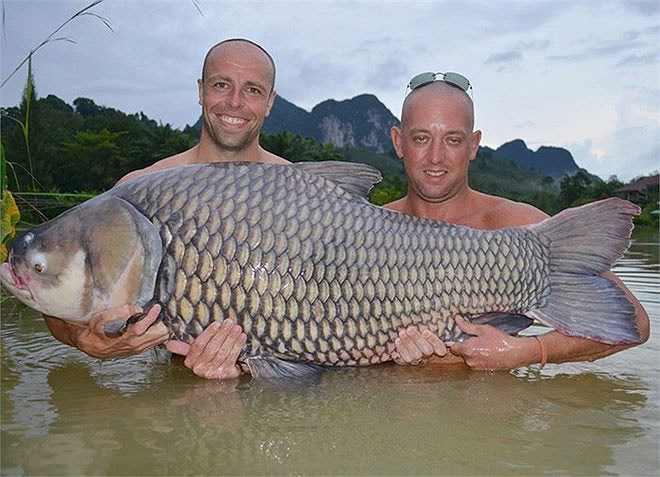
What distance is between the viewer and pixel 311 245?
274 cm

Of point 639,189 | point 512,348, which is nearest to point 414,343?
point 512,348

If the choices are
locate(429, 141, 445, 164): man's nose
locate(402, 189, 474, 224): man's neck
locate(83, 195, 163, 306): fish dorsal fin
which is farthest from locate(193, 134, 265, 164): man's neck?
locate(83, 195, 163, 306): fish dorsal fin

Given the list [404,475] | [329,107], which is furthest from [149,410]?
[329,107]

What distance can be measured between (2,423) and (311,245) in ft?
4.26

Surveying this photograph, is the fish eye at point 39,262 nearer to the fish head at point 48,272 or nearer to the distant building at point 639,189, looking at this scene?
the fish head at point 48,272

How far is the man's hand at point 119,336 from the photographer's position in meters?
2.59

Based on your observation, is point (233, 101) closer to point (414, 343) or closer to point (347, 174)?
point (347, 174)

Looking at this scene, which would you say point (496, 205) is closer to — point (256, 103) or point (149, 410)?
point (256, 103)

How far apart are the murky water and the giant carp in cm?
25

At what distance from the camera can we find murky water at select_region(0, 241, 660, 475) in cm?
208

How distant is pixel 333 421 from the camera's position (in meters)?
2.48

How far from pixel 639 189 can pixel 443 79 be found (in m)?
40.6

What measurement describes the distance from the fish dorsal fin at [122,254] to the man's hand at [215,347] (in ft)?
0.89

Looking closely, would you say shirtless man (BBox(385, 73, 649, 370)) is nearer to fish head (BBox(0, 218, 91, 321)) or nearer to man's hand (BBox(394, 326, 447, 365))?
man's hand (BBox(394, 326, 447, 365))
